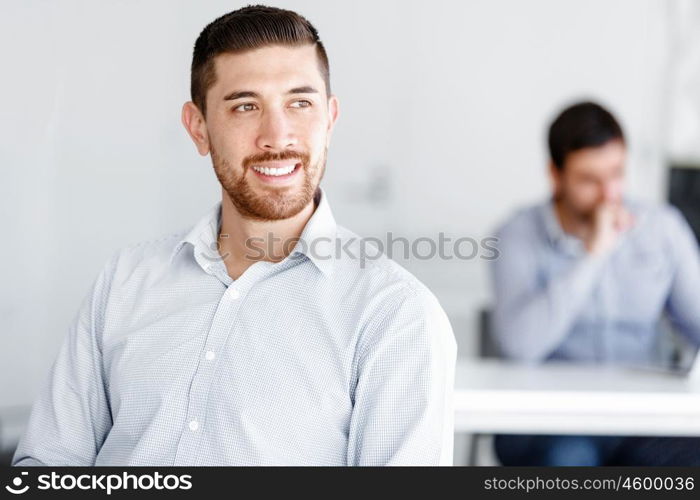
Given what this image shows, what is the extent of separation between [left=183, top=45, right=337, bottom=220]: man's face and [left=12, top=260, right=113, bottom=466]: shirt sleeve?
27 cm

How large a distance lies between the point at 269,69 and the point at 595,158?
1.27m

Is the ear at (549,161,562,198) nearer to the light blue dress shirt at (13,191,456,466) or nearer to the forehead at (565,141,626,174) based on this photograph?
the forehead at (565,141,626,174)

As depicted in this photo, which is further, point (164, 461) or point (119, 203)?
point (119, 203)

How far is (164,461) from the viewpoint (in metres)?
1.15

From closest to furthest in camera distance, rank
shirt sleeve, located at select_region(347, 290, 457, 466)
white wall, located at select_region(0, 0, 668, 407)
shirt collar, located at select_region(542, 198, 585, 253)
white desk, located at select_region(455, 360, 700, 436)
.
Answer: shirt sleeve, located at select_region(347, 290, 457, 466)
white desk, located at select_region(455, 360, 700, 436)
shirt collar, located at select_region(542, 198, 585, 253)
white wall, located at select_region(0, 0, 668, 407)

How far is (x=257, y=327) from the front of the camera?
46.2 inches

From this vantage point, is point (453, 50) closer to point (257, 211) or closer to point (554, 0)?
point (554, 0)

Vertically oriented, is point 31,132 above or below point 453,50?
below

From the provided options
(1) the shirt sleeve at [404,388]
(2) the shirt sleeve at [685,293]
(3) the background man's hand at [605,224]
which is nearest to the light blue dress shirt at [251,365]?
(1) the shirt sleeve at [404,388]

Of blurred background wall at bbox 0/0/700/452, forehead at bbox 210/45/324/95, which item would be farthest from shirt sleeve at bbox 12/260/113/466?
blurred background wall at bbox 0/0/700/452

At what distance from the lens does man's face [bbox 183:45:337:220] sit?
118cm

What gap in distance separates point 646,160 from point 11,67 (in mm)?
2448

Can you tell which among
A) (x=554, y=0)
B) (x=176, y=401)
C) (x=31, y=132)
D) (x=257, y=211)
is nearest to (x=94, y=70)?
Answer: (x=31, y=132)

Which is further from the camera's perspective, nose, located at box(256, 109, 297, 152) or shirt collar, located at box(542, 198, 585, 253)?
shirt collar, located at box(542, 198, 585, 253)
